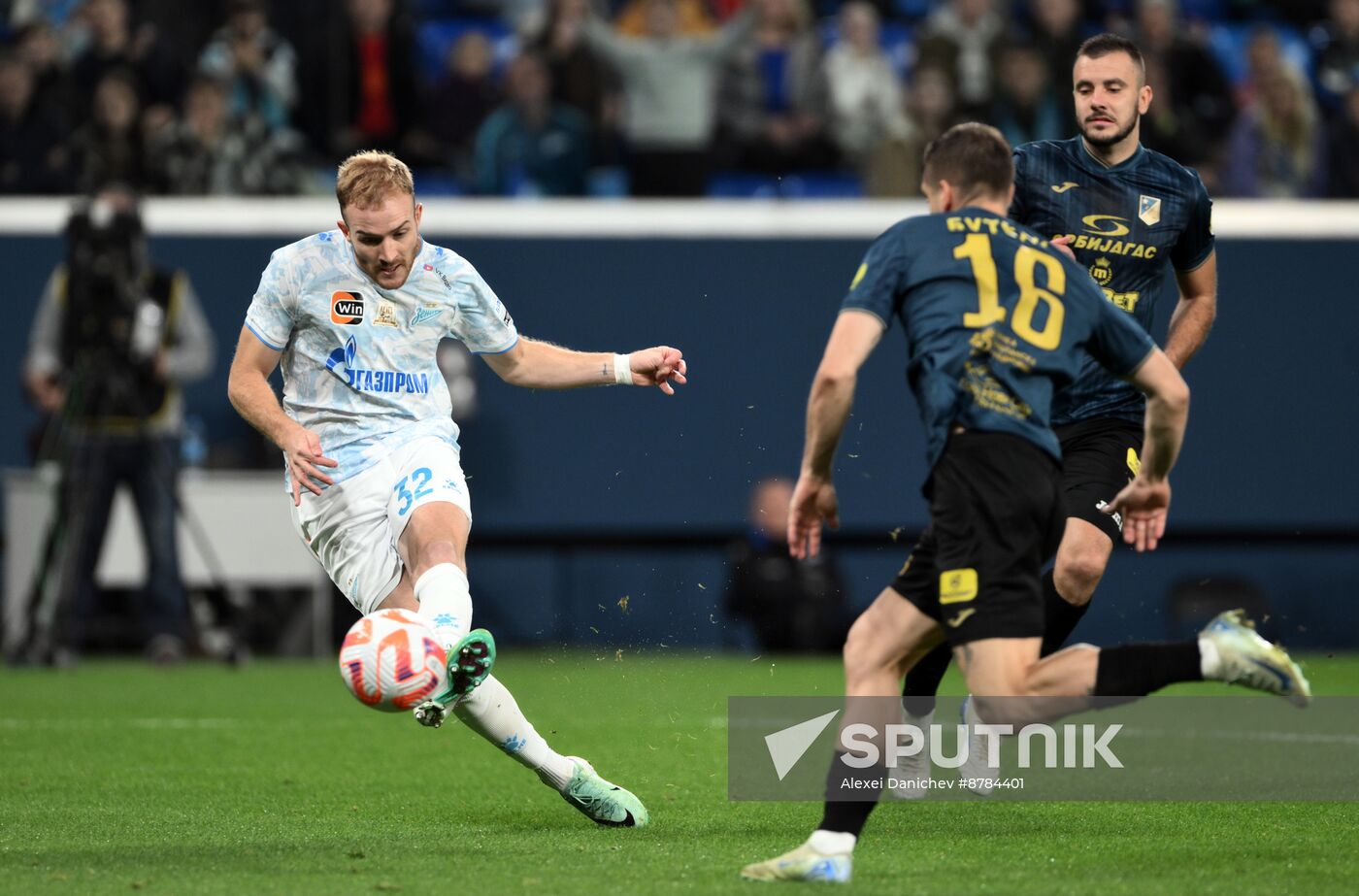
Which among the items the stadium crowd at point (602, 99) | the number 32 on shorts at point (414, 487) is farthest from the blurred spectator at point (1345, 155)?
the number 32 on shorts at point (414, 487)

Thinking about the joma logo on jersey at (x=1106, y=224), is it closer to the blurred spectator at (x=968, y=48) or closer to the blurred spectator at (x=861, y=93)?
the blurred spectator at (x=968, y=48)

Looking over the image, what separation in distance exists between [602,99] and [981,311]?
416 inches

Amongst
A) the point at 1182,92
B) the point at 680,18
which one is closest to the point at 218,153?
the point at 680,18

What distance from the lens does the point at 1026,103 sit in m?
15.0

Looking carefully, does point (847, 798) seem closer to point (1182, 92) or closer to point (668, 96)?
point (668, 96)

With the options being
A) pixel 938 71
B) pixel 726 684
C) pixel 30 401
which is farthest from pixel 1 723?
pixel 938 71

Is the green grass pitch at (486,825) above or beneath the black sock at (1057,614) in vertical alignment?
beneath

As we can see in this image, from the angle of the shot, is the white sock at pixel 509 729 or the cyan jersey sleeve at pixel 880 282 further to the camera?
the white sock at pixel 509 729

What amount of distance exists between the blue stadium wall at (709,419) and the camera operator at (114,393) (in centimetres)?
191

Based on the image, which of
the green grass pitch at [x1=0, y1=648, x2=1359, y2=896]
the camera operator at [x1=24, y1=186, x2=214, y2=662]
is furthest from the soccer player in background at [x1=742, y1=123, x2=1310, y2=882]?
the camera operator at [x1=24, y1=186, x2=214, y2=662]

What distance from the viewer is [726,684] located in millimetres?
11977

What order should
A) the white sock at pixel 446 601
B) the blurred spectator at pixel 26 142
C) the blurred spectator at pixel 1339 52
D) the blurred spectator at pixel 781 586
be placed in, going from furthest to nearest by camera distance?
the blurred spectator at pixel 1339 52, the blurred spectator at pixel 26 142, the blurred spectator at pixel 781 586, the white sock at pixel 446 601

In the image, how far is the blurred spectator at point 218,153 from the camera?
49.7 ft

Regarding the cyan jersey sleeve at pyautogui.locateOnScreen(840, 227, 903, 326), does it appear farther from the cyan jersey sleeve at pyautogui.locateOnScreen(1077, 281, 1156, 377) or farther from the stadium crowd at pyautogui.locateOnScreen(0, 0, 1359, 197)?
the stadium crowd at pyautogui.locateOnScreen(0, 0, 1359, 197)
